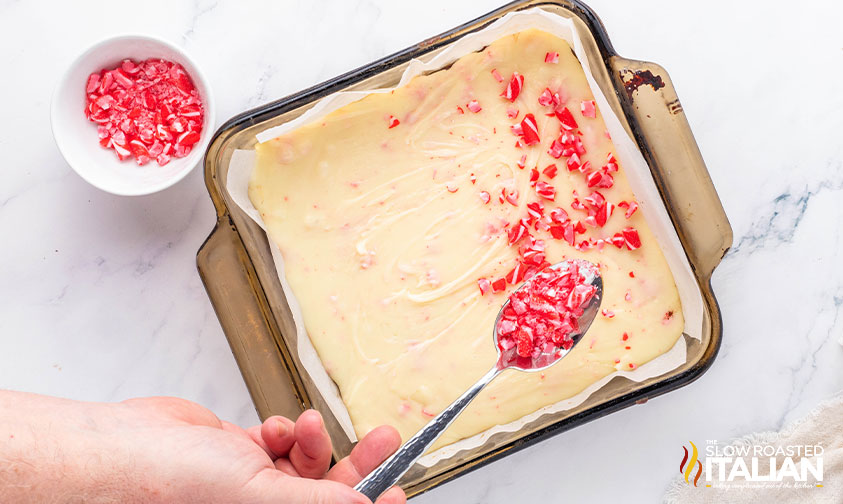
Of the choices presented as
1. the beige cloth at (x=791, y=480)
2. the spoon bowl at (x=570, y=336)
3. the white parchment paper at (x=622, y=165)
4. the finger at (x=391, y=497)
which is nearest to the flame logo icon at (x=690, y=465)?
the beige cloth at (x=791, y=480)

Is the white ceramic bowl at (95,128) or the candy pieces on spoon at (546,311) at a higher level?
the white ceramic bowl at (95,128)

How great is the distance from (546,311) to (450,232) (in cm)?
23

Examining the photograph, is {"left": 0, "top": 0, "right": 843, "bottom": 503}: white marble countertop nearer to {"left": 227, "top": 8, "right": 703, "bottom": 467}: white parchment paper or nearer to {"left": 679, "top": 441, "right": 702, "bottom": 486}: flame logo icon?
{"left": 679, "top": 441, "right": 702, "bottom": 486}: flame logo icon

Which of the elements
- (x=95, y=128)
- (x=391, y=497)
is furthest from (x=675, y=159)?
(x=95, y=128)

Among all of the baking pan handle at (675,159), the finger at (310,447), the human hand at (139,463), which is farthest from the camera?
the baking pan handle at (675,159)

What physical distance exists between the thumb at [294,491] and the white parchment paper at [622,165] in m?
0.35

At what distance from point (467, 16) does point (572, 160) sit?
1.28ft

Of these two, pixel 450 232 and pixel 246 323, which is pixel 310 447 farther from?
pixel 450 232

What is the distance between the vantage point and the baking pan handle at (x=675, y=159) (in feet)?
4.09

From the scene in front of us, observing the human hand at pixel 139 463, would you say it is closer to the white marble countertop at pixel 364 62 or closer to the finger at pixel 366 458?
the finger at pixel 366 458

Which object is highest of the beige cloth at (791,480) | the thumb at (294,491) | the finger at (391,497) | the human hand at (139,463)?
the human hand at (139,463)

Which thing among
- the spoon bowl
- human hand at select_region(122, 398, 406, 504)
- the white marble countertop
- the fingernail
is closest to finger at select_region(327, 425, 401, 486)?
human hand at select_region(122, 398, 406, 504)

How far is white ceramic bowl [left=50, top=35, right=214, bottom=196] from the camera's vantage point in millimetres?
Answer: 1327

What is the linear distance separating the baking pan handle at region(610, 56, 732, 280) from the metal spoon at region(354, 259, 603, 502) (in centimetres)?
18
